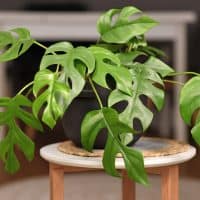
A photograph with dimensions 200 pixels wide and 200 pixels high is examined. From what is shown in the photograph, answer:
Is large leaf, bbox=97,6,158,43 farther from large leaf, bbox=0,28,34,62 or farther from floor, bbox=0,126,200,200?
floor, bbox=0,126,200,200

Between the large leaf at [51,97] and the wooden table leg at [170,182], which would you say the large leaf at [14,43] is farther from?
the wooden table leg at [170,182]

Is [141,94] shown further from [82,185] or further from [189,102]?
[82,185]

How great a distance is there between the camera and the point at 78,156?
121 centimetres

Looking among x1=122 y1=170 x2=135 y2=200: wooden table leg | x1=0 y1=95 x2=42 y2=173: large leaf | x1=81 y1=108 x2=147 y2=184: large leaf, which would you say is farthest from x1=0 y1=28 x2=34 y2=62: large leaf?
x1=122 y1=170 x2=135 y2=200: wooden table leg

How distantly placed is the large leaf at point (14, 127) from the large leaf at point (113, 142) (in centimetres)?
18

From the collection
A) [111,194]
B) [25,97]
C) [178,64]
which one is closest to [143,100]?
[25,97]

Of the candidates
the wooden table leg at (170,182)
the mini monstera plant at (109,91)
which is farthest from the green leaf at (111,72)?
the wooden table leg at (170,182)

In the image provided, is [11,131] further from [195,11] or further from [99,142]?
[195,11]

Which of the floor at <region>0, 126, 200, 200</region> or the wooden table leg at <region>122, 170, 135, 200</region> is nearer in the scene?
the wooden table leg at <region>122, 170, 135, 200</region>

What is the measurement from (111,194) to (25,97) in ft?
3.79

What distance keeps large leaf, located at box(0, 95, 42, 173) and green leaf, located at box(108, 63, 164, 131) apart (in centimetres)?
23

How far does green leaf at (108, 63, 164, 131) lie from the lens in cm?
113

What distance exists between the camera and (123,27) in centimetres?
122

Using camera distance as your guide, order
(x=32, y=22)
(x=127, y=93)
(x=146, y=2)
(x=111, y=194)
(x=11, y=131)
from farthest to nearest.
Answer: (x=146, y=2) < (x=32, y=22) < (x=111, y=194) < (x=11, y=131) < (x=127, y=93)
